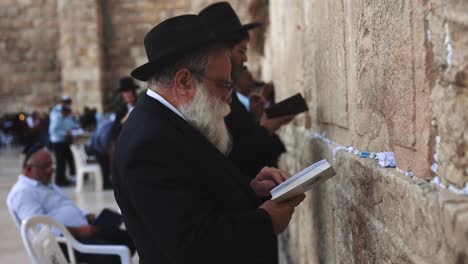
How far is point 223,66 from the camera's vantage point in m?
1.97

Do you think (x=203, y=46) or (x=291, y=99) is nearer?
(x=203, y=46)

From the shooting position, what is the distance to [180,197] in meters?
1.65

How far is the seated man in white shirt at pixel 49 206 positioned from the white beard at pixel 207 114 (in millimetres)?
2443

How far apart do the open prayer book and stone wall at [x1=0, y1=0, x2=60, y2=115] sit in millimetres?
18641

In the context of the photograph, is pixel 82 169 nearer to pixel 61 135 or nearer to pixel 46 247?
pixel 61 135

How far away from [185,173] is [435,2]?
88 centimetres

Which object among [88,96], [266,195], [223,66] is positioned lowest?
[88,96]

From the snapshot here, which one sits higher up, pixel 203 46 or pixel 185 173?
pixel 203 46

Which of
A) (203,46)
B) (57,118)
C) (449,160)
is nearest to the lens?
(449,160)

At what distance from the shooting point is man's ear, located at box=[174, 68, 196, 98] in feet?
6.26

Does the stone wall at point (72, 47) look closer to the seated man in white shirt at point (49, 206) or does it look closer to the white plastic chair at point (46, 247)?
the seated man in white shirt at point (49, 206)

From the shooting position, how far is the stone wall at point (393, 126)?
1090mm

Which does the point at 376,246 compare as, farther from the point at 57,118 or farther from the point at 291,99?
the point at 57,118

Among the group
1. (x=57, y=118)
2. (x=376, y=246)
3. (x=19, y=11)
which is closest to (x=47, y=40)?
(x=19, y=11)
